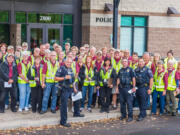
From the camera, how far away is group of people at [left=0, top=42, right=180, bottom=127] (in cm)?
1021

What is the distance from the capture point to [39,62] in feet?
34.0

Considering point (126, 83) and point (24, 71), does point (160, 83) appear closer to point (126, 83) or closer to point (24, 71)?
point (126, 83)

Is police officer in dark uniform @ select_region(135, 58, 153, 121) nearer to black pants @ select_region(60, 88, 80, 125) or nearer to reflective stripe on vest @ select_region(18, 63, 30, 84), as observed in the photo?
black pants @ select_region(60, 88, 80, 125)

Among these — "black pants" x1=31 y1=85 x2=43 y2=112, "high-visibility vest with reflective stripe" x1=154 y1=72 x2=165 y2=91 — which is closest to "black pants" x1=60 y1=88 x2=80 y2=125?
"black pants" x1=31 y1=85 x2=43 y2=112

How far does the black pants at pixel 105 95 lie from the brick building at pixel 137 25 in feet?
26.3

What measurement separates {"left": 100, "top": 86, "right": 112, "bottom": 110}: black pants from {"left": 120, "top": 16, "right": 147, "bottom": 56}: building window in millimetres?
9521

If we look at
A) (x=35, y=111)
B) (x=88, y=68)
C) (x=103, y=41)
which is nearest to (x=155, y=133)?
(x=88, y=68)

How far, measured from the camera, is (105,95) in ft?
35.5

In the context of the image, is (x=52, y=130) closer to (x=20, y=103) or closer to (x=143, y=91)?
(x=20, y=103)

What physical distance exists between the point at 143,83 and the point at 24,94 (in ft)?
12.4

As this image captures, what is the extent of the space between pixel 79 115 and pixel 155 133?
7.94 feet

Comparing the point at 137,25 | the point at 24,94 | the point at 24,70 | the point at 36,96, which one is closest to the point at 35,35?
the point at 137,25

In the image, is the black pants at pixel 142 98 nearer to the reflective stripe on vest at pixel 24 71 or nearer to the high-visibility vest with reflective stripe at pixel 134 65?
the high-visibility vest with reflective stripe at pixel 134 65

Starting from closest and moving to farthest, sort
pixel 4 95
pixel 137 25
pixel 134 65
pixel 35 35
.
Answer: pixel 4 95
pixel 134 65
pixel 35 35
pixel 137 25
